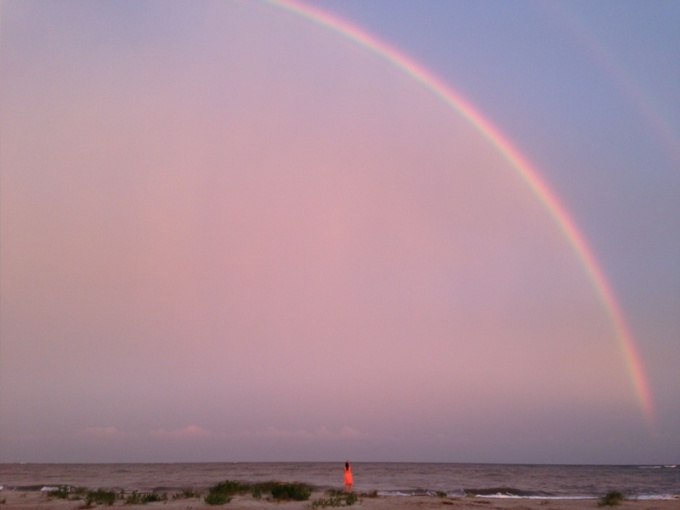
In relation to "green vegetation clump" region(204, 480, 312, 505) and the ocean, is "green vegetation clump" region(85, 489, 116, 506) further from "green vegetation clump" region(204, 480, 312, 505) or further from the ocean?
the ocean

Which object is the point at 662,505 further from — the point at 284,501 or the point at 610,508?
the point at 284,501

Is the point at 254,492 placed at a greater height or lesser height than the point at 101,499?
greater

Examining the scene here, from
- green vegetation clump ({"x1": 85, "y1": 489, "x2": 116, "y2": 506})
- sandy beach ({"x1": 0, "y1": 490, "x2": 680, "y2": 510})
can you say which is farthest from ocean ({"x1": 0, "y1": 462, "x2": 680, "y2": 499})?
green vegetation clump ({"x1": 85, "y1": 489, "x2": 116, "y2": 506})

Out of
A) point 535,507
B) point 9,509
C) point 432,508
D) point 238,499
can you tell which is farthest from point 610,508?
point 9,509

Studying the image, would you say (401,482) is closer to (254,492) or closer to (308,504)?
(254,492)

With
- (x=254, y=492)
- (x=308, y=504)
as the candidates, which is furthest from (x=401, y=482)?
(x=308, y=504)

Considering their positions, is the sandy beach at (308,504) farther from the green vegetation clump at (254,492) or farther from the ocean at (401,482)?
the ocean at (401,482)

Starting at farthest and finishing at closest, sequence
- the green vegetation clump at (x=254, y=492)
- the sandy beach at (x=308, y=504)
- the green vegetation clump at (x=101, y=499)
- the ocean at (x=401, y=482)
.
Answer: the ocean at (x=401, y=482) → the green vegetation clump at (x=254, y=492) → the green vegetation clump at (x=101, y=499) → the sandy beach at (x=308, y=504)

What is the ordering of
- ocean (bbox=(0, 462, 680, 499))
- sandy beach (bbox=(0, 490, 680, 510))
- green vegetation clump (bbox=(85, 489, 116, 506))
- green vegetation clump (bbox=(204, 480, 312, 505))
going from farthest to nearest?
ocean (bbox=(0, 462, 680, 499)), green vegetation clump (bbox=(204, 480, 312, 505)), green vegetation clump (bbox=(85, 489, 116, 506)), sandy beach (bbox=(0, 490, 680, 510))

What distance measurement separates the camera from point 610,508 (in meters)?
29.3

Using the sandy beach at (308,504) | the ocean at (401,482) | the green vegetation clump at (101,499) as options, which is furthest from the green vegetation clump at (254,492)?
the ocean at (401,482)

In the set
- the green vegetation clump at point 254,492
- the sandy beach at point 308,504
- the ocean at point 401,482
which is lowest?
the sandy beach at point 308,504

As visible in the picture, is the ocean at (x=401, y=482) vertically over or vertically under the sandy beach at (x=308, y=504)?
over

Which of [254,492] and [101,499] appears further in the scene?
[254,492]
